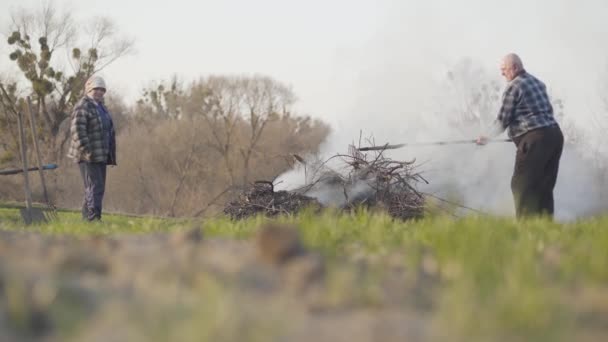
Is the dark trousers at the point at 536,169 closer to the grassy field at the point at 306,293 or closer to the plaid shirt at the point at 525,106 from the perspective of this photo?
the plaid shirt at the point at 525,106

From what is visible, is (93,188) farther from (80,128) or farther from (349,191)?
(349,191)

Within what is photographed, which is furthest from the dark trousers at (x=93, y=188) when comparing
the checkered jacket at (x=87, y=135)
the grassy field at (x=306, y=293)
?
the grassy field at (x=306, y=293)

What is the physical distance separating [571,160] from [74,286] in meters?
20.0

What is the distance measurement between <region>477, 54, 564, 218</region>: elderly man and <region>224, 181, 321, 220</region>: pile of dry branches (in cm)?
248

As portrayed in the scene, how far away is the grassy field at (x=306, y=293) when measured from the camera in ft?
7.76

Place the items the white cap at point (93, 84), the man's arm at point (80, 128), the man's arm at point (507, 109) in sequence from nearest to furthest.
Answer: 1. the man's arm at point (507, 109)
2. the man's arm at point (80, 128)
3. the white cap at point (93, 84)

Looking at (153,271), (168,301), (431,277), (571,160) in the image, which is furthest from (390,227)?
(571,160)

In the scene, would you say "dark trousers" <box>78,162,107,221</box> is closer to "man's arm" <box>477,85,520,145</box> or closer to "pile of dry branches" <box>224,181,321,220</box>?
"pile of dry branches" <box>224,181,321,220</box>

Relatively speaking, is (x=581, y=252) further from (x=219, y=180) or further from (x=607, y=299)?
(x=219, y=180)

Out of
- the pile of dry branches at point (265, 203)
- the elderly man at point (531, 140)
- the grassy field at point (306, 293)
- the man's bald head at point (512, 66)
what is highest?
the man's bald head at point (512, 66)

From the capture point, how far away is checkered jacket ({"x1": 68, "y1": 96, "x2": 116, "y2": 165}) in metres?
10.9

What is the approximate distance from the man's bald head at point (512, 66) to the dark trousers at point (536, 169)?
0.76 meters

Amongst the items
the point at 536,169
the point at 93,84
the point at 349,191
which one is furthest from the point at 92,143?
the point at 536,169

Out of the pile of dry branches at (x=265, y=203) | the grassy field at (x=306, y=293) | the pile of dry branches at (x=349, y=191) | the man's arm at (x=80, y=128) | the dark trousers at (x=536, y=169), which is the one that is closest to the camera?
the grassy field at (x=306, y=293)
